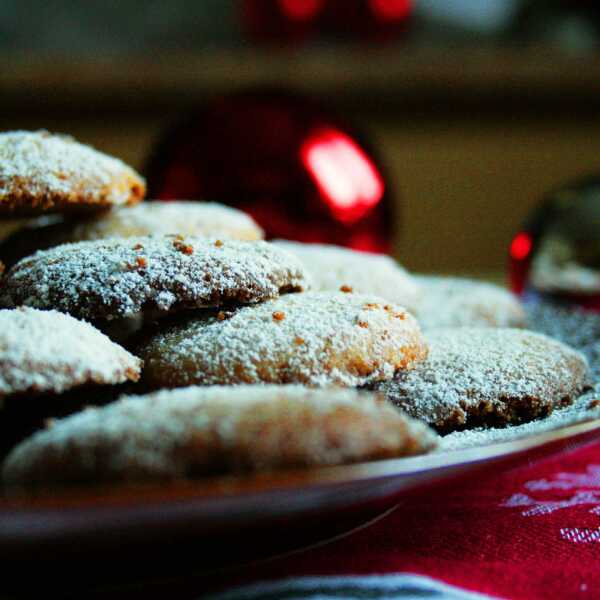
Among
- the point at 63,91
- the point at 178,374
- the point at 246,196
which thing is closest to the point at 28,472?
the point at 178,374

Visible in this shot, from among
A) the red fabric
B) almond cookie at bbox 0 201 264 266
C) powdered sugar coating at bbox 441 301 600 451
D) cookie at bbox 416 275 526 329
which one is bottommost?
the red fabric

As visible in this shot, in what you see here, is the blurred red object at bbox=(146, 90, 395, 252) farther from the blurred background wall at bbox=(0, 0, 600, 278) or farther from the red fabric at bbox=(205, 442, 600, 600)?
the blurred background wall at bbox=(0, 0, 600, 278)

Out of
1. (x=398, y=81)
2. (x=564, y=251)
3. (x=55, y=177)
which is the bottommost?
(x=564, y=251)

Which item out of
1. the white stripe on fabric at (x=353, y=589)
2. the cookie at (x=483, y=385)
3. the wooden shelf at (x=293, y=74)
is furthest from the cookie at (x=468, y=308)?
the wooden shelf at (x=293, y=74)

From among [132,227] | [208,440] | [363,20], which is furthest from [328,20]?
[208,440]

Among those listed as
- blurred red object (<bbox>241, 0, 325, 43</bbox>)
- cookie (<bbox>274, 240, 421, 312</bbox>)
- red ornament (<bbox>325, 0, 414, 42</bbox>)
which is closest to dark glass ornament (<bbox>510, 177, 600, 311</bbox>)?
cookie (<bbox>274, 240, 421, 312</bbox>)

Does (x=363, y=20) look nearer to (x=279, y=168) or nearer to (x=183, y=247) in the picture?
(x=279, y=168)

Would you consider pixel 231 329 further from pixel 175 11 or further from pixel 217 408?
pixel 175 11
